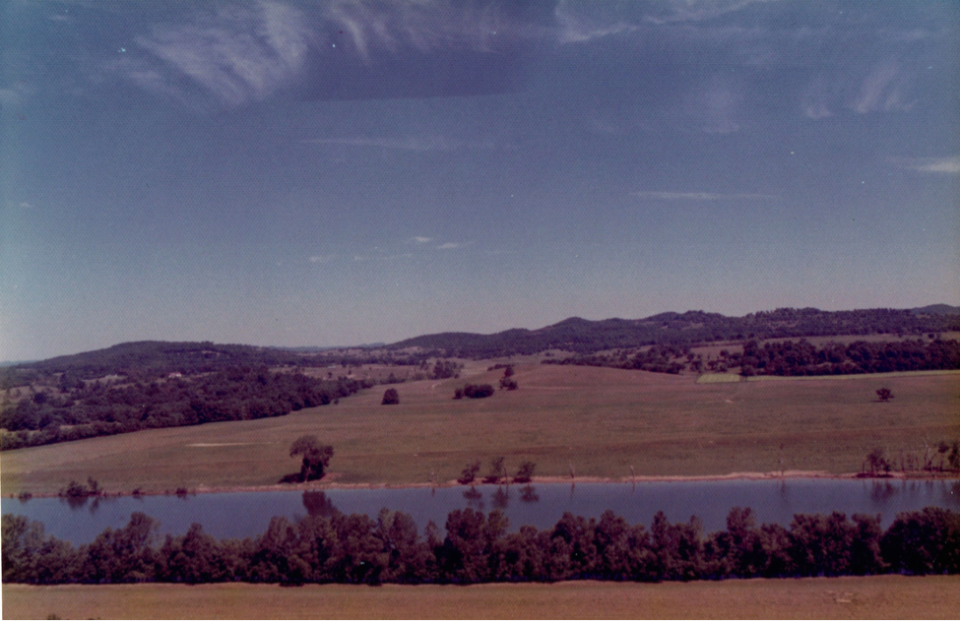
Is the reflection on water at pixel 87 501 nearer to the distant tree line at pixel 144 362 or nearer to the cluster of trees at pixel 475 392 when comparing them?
the distant tree line at pixel 144 362

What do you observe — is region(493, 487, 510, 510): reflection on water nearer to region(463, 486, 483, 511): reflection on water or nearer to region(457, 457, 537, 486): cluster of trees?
region(463, 486, 483, 511): reflection on water

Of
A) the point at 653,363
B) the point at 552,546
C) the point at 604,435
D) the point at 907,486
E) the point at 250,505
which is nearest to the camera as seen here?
the point at 552,546

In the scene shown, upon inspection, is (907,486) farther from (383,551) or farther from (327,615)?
(327,615)

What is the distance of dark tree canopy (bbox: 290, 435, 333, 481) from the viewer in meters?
26.5

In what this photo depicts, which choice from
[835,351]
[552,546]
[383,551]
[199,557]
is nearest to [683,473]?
[552,546]

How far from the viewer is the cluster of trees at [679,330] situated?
53125 mm

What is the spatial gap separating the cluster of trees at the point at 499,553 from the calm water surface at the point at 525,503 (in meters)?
4.38

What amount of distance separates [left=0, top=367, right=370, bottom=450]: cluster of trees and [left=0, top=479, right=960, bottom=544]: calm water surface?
485cm

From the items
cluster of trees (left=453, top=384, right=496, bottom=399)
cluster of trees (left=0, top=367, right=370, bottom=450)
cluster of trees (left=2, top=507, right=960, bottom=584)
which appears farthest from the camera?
cluster of trees (left=453, top=384, right=496, bottom=399)

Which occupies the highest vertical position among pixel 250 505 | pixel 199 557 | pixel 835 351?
pixel 835 351

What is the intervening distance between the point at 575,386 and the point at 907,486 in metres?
29.0

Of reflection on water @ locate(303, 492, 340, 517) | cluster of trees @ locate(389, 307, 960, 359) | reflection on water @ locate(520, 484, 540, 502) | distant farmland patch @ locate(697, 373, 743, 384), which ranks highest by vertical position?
cluster of trees @ locate(389, 307, 960, 359)

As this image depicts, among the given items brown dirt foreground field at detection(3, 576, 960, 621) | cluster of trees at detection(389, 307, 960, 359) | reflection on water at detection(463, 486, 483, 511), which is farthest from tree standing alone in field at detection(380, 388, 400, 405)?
cluster of trees at detection(389, 307, 960, 359)

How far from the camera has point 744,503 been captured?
782 inches
